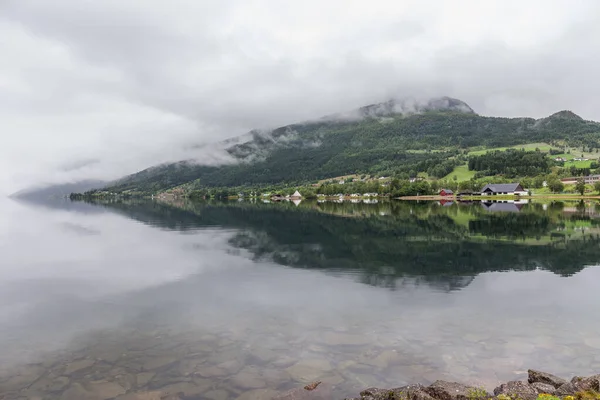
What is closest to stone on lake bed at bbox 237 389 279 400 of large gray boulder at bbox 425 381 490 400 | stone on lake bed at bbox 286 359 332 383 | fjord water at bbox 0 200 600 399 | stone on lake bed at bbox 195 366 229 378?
fjord water at bbox 0 200 600 399

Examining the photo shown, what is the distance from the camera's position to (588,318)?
21.2 m

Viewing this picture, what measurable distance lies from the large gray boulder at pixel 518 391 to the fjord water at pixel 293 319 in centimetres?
147

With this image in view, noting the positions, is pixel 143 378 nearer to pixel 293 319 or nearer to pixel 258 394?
pixel 258 394

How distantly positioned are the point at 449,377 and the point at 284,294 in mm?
14374

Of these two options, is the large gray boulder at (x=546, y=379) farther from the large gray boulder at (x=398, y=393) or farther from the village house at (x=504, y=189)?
the village house at (x=504, y=189)

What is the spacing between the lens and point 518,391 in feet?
40.4

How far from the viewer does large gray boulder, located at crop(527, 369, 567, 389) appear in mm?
13062

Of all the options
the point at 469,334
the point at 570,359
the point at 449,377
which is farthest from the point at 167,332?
the point at 570,359

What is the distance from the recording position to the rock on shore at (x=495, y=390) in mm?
12086

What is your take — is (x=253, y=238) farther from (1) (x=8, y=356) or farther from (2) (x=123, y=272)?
(1) (x=8, y=356)

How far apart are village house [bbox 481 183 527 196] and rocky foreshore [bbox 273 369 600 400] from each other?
198m

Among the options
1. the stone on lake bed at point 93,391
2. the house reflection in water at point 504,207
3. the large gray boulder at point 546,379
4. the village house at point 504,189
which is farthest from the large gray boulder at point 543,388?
the village house at point 504,189

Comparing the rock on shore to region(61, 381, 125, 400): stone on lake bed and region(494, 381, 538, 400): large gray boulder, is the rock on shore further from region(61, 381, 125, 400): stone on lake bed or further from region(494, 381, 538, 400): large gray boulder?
region(61, 381, 125, 400): stone on lake bed

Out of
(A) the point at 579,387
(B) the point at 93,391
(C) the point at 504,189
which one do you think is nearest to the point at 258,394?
(B) the point at 93,391
